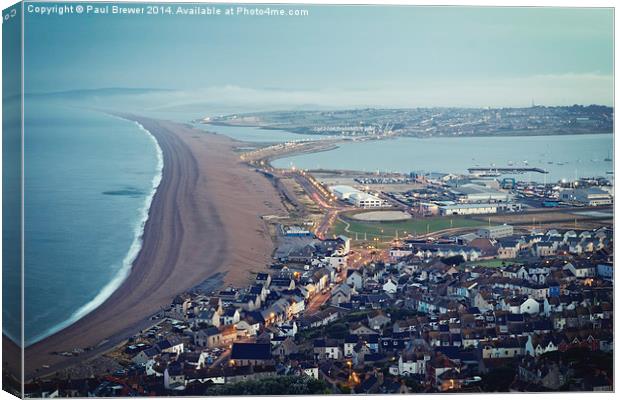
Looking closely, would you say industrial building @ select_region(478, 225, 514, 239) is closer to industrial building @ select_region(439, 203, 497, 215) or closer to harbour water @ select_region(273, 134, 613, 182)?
industrial building @ select_region(439, 203, 497, 215)

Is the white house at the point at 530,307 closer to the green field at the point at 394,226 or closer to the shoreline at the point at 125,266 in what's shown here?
the green field at the point at 394,226

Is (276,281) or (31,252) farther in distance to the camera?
(276,281)

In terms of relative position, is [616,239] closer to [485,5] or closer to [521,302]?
[521,302]

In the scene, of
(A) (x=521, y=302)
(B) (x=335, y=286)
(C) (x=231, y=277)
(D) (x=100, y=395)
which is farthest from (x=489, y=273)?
(D) (x=100, y=395)

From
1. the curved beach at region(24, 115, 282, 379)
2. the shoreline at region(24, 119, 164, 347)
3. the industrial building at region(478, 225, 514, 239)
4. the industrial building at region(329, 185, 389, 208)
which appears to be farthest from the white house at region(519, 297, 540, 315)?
the shoreline at region(24, 119, 164, 347)

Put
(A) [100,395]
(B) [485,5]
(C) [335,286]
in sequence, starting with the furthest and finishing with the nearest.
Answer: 1. (C) [335,286]
2. (B) [485,5]
3. (A) [100,395]

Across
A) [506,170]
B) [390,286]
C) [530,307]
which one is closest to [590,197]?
[506,170]

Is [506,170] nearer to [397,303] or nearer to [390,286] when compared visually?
[390,286]
